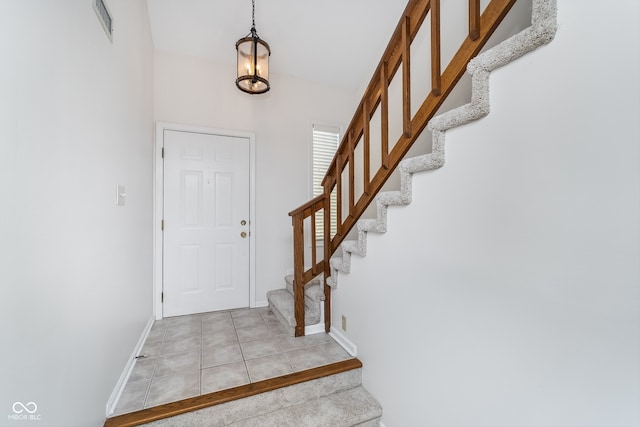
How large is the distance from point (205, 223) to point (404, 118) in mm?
2354

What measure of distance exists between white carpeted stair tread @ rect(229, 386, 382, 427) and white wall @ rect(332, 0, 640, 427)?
0.34 metres

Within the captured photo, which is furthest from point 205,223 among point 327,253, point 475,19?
point 475,19

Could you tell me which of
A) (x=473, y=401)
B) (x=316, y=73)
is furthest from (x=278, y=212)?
(x=473, y=401)

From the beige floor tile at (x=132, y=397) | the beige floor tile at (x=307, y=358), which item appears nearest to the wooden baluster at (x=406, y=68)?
the beige floor tile at (x=307, y=358)

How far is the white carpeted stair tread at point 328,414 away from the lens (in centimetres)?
157

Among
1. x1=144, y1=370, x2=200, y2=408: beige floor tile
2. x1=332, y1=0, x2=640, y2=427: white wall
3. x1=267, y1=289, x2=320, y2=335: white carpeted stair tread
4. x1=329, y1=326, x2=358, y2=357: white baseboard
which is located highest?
x1=332, y1=0, x2=640, y2=427: white wall

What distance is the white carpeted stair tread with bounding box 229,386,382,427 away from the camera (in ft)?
5.16

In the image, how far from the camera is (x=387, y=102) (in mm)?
1789

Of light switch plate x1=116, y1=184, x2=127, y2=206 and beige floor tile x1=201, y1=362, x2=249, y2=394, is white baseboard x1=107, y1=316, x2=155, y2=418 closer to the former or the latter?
beige floor tile x1=201, y1=362, x2=249, y2=394

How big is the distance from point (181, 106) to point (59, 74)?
1993mm

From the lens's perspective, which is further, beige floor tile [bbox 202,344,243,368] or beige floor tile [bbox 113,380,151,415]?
beige floor tile [bbox 202,344,243,368]

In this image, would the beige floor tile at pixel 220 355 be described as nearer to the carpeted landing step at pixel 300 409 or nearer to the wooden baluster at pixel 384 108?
the carpeted landing step at pixel 300 409

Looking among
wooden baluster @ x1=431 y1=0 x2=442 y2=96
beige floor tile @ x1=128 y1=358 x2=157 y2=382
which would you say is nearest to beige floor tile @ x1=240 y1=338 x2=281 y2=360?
beige floor tile @ x1=128 y1=358 x2=157 y2=382

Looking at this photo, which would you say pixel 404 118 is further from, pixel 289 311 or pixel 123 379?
pixel 123 379
